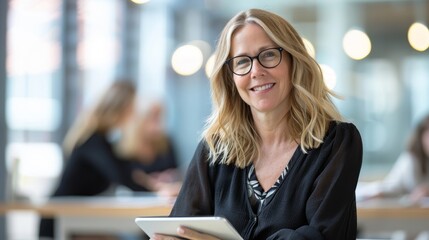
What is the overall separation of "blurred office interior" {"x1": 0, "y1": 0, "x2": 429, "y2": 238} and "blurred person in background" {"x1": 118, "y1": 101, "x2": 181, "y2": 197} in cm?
78

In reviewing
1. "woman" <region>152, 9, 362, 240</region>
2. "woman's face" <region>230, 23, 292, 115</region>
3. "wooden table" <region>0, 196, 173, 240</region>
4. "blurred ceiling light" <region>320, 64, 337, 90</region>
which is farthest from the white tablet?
"blurred ceiling light" <region>320, 64, 337, 90</region>

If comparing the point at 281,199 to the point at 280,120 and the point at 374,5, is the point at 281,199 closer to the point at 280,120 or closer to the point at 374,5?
the point at 280,120

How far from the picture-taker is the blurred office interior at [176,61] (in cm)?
703

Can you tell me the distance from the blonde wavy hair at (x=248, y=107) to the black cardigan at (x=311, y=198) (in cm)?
5

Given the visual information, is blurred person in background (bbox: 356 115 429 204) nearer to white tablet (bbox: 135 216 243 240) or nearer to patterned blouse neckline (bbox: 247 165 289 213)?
patterned blouse neckline (bbox: 247 165 289 213)

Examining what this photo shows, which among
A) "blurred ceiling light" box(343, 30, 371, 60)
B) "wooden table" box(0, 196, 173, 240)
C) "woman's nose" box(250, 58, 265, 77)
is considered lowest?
"wooden table" box(0, 196, 173, 240)

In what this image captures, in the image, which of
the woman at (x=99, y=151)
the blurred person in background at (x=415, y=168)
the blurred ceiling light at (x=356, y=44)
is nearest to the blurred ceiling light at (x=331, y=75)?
the blurred ceiling light at (x=356, y=44)

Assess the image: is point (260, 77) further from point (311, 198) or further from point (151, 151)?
point (151, 151)

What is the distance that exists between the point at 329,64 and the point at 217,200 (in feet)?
18.4

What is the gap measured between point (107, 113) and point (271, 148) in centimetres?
306

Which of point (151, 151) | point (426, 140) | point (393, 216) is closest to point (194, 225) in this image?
point (393, 216)

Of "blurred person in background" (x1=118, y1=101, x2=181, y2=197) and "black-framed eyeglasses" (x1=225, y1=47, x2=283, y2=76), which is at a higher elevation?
"black-framed eyeglasses" (x1=225, y1=47, x2=283, y2=76)

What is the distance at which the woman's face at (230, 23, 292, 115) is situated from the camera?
2.50 meters

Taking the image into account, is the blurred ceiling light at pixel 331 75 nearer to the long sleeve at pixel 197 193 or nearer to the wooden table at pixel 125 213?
the wooden table at pixel 125 213
